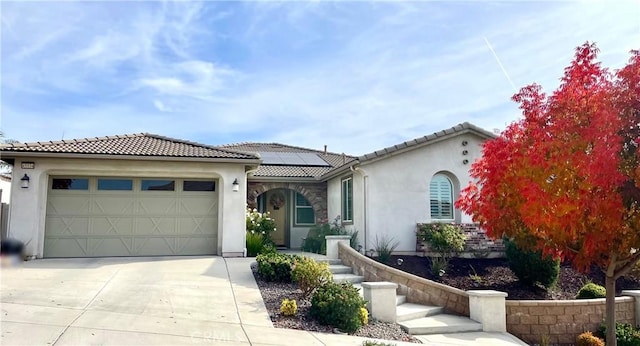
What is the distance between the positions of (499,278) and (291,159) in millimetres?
11452

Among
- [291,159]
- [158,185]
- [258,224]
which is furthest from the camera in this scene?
[291,159]

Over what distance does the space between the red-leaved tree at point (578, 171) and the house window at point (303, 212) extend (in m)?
11.5

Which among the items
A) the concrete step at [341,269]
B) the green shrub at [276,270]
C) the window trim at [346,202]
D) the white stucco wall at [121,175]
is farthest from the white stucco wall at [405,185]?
the green shrub at [276,270]

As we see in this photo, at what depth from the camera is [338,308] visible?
837cm

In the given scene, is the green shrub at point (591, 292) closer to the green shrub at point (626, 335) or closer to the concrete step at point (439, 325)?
the green shrub at point (626, 335)

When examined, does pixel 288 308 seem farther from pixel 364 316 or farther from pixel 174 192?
pixel 174 192

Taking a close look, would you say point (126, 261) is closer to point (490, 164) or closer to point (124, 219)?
point (124, 219)

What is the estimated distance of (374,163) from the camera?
14781 millimetres

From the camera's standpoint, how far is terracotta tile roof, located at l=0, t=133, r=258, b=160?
13.5 metres

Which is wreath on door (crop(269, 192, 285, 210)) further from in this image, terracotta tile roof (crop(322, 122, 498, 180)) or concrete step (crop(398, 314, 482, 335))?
concrete step (crop(398, 314, 482, 335))

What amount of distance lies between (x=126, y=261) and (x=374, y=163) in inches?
304

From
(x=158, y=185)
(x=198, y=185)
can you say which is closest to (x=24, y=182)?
(x=158, y=185)

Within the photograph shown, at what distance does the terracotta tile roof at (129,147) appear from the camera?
44.2 ft

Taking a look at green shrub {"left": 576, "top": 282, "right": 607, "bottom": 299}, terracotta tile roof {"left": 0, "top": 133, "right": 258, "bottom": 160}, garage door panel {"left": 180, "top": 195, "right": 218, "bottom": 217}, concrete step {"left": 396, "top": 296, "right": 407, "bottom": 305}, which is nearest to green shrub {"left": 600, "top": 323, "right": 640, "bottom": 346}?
green shrub {"left": 576, "top": 282, "right": 607, "bottom": 299}
